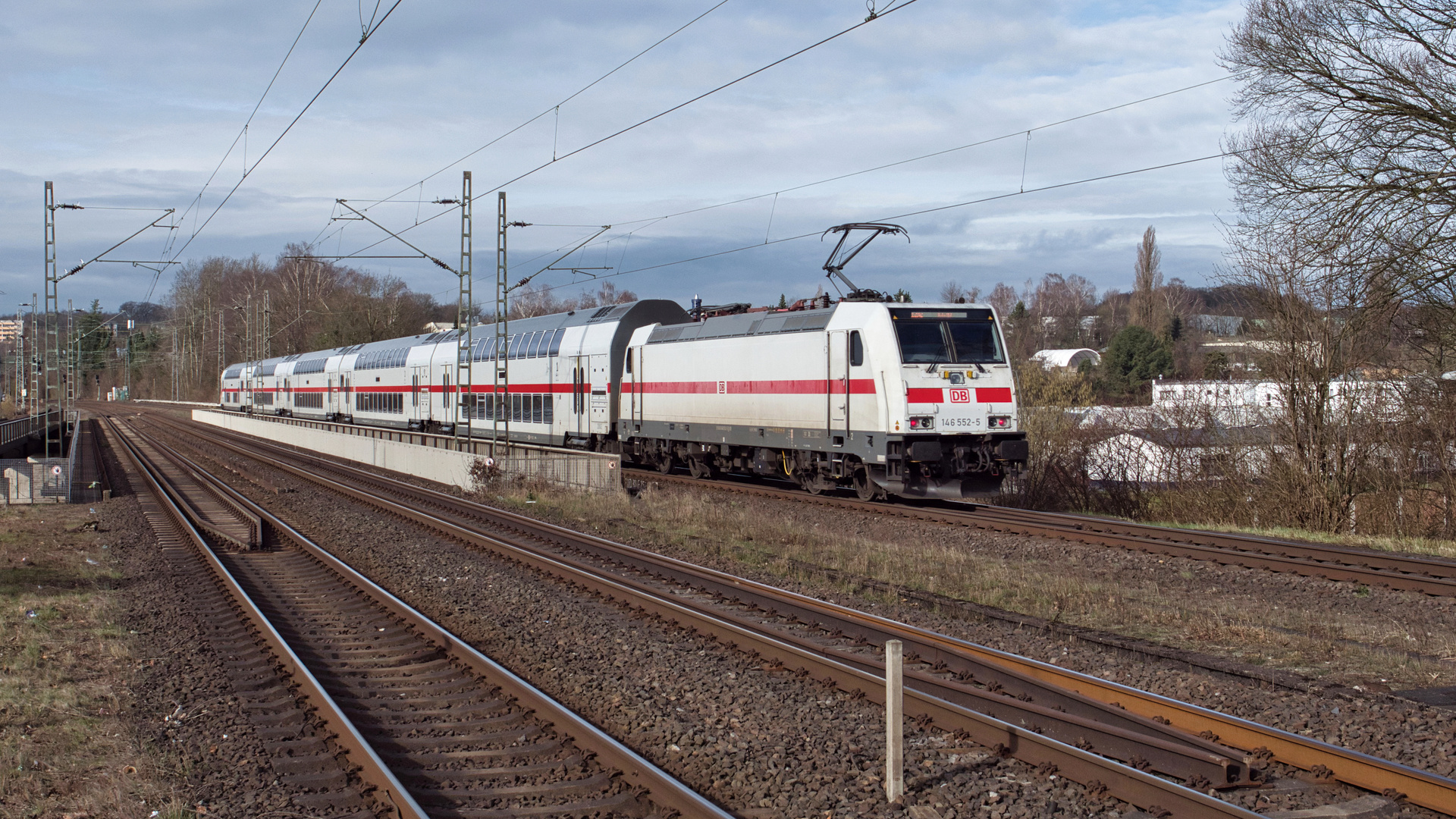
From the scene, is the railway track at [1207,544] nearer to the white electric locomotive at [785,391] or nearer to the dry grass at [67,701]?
the white electric locomotive at [785,391]

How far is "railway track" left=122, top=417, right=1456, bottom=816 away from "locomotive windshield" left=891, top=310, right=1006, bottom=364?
255 inches

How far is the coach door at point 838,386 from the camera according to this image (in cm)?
1866

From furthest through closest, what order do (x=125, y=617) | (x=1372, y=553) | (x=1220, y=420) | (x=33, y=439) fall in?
(x=33, y=439)
(x=1220, y=420)
(x=1372, y=553)
(x=125, y=617)

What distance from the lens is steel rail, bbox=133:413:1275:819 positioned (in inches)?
213

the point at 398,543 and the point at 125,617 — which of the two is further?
the point at 398,543

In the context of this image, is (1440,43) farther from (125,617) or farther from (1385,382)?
(125,617)

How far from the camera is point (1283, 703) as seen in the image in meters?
7.12

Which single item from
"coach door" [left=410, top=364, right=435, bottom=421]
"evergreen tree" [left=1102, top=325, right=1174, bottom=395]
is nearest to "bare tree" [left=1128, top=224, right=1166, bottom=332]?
"evergreen tree" [left=1102, top=325, right=1174, bottom=395]

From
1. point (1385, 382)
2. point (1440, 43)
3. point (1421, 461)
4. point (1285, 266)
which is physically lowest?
point (1421, 461)

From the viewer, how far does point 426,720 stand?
24.3 feet

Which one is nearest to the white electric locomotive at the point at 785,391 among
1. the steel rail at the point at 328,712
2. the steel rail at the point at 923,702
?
the steel rail at the point at 923,702

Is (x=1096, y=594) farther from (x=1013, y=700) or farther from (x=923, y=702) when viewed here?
(x=923, y=702)

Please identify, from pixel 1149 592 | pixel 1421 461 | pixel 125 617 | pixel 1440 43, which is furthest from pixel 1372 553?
pixel 125 617

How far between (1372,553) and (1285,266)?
22.0 feet
